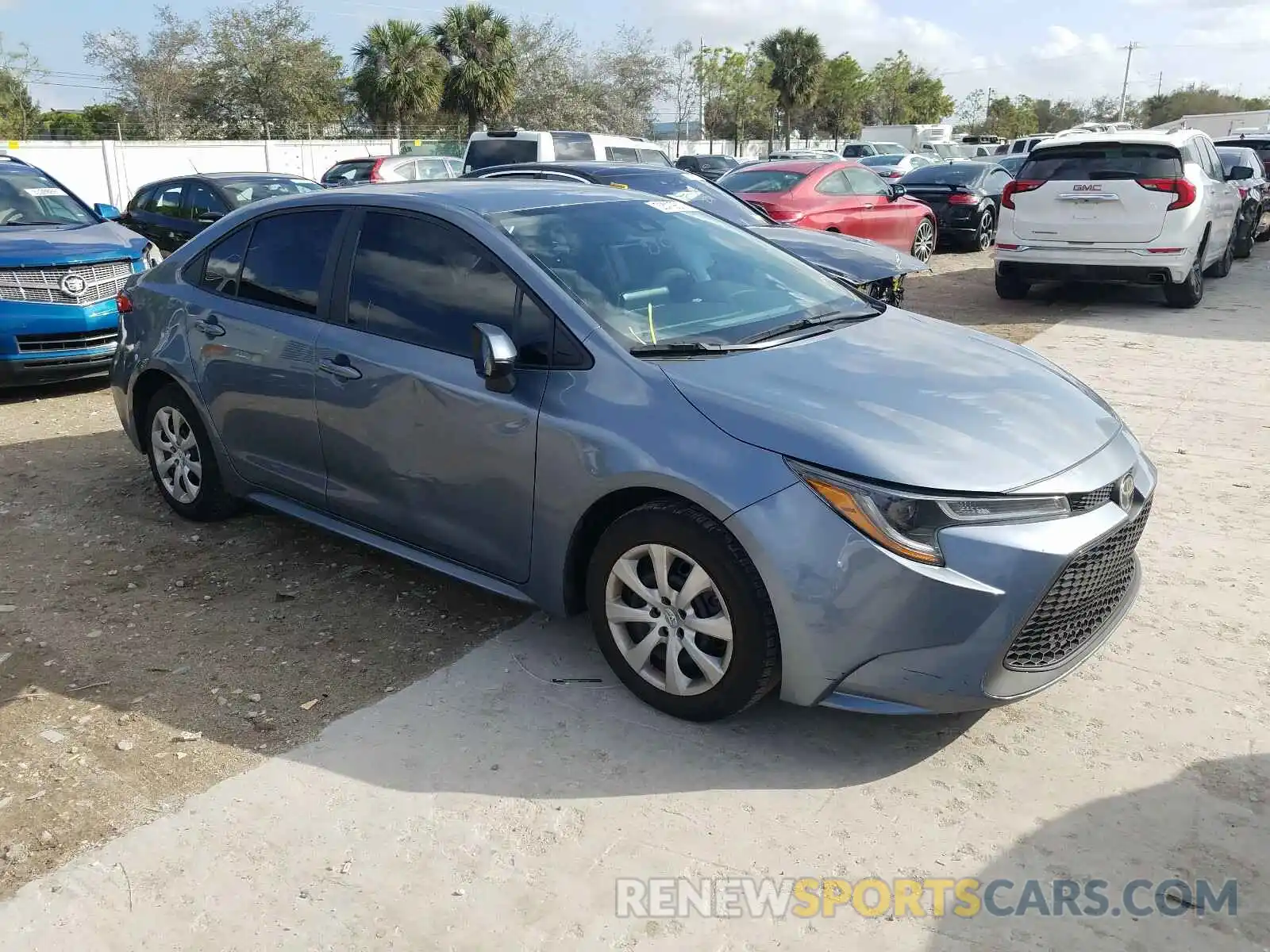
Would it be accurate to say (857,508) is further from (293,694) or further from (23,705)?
(23,705)

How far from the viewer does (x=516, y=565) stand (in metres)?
3.78

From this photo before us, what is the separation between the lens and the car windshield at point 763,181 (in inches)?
524

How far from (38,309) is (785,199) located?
27.5ft

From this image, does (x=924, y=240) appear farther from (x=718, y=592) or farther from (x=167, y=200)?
(x=718, y=592)

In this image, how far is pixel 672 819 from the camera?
9.98 ft

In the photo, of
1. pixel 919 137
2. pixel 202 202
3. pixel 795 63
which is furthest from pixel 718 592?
pixel 795 63

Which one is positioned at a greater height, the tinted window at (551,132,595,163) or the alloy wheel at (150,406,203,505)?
the tinted window at (551,132,595,163)

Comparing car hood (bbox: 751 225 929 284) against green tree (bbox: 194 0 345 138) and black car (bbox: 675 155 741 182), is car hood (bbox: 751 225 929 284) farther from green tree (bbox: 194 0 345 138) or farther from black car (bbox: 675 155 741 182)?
green tree (bbox: 194 0 345 138)

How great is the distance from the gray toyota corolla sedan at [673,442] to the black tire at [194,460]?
181 mm

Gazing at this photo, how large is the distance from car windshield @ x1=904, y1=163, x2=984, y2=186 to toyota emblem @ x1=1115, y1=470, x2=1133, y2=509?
49.5ft

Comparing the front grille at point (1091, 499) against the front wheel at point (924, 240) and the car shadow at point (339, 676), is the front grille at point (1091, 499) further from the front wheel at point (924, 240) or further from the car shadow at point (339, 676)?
the front wheel at point (924, 240)

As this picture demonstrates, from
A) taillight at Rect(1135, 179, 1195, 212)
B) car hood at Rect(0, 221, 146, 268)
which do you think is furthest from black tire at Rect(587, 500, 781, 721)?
taillight at Rect(1135, 179, 1195, 212)

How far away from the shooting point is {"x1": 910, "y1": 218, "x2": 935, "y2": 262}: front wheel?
15.0 m

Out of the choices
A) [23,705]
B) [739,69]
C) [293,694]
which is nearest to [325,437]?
[293,694]
